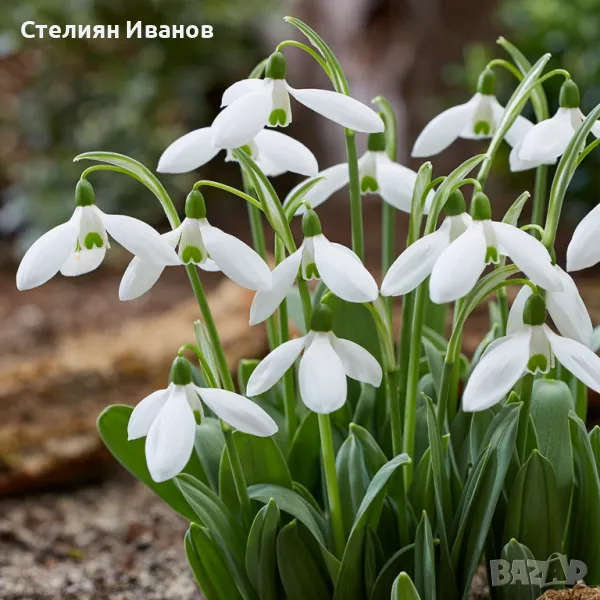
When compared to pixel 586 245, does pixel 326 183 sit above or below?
above

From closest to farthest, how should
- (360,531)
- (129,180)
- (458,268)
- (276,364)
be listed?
(458,268) → (276,364) → (360,531) → (129,180)

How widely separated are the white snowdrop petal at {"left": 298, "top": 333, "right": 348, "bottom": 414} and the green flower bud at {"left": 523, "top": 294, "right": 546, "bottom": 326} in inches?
6.8

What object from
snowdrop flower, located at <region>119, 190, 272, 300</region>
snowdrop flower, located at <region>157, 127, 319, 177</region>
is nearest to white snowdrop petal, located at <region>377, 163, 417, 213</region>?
snowdrop flower, located at <region>157, 127, 319, 177</region>

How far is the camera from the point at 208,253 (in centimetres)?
78

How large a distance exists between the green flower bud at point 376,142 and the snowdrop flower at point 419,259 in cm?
22

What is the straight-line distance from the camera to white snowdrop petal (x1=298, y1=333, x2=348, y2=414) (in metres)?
0.73

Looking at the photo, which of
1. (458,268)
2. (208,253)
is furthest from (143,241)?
(458,268)

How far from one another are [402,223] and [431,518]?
237 cm

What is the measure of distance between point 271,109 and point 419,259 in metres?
0.19

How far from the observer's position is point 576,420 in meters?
0.90

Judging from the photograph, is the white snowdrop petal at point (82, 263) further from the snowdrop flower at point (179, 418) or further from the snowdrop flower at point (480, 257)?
the snowdrop flower at point (480, 257)

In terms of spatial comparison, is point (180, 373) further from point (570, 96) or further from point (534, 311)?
point (570, 96)

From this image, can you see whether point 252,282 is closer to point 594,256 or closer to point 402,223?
point 594,256

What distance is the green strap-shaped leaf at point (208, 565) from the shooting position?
0.96m
